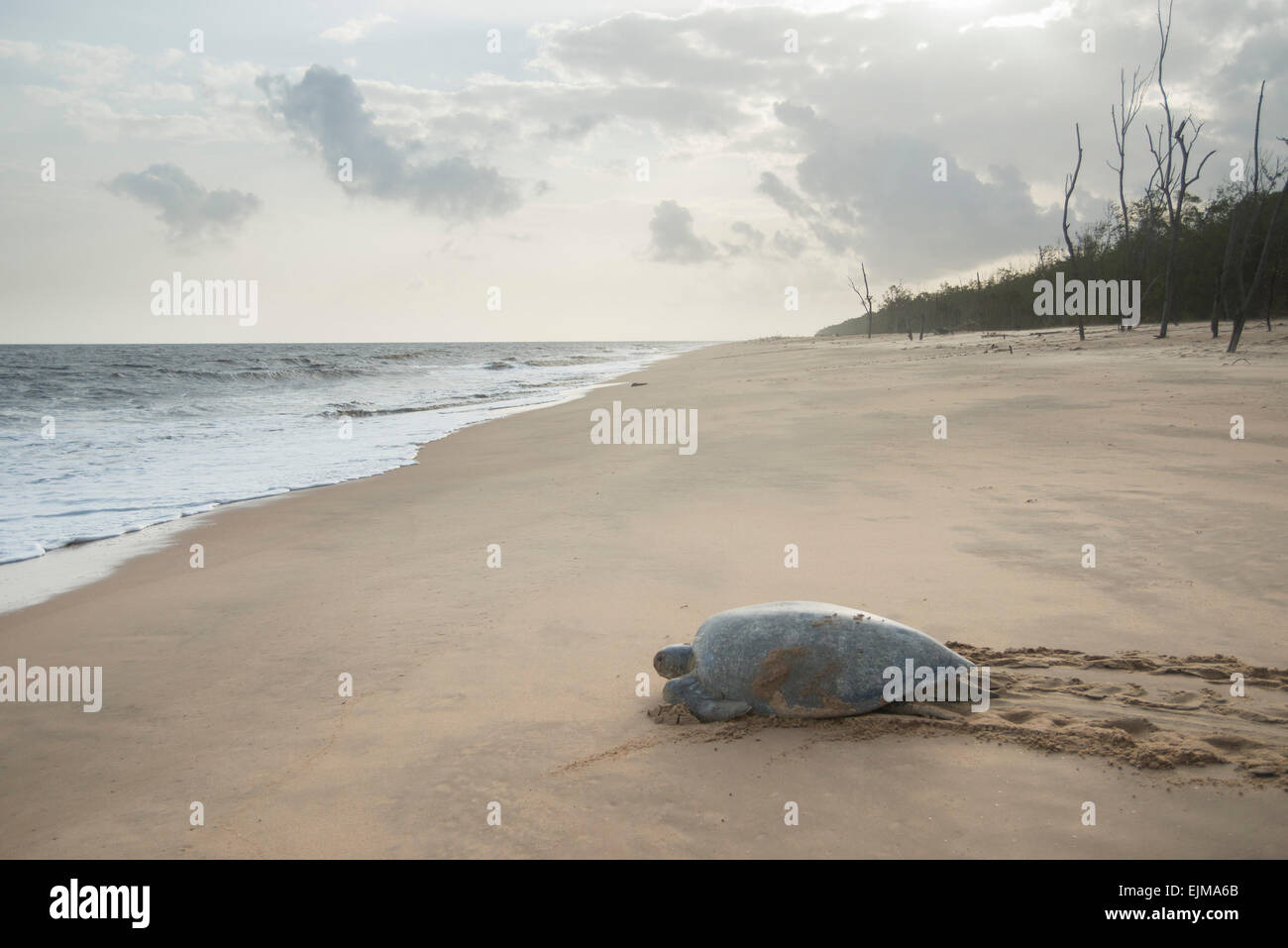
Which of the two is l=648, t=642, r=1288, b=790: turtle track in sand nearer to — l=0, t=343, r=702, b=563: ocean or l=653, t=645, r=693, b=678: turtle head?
l=653, t=645, r=693, b=678: turtle head

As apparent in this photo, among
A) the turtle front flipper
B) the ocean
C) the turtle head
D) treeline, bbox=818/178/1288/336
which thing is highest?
treeline, bbox=818/178/1288/336

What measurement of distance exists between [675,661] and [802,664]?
0.58m

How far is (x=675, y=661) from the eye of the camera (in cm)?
341

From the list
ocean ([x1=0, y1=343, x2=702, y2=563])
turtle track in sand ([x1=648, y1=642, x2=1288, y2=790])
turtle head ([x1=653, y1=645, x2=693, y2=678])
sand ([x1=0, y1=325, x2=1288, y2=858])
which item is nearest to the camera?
sand ([x1=0, y1=325, x2=1288, y2=858])

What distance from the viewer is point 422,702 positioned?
350 centimetres

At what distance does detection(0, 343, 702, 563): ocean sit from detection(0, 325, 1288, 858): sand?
1705 mm

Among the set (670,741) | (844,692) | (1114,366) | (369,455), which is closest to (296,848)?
(670,741)

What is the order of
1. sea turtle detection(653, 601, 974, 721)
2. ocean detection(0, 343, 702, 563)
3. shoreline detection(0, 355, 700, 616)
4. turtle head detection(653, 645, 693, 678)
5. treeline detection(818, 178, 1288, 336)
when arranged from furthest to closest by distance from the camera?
treeline detection(818, 178, 1288, 336) < ocean detection(0, 343, 702, 563) < shoreline detection(0, 355, 700, 616) < turtle head detection(653, 645, 693, 678) < sea turtle detection(653, 601, 974, 721)

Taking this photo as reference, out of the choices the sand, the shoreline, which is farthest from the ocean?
the sand

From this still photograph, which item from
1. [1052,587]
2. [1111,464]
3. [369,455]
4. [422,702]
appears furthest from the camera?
[369,455]

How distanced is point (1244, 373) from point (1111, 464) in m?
7.37

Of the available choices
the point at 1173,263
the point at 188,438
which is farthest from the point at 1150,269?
the point at 188,438

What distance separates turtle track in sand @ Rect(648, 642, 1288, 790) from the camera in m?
2.60
